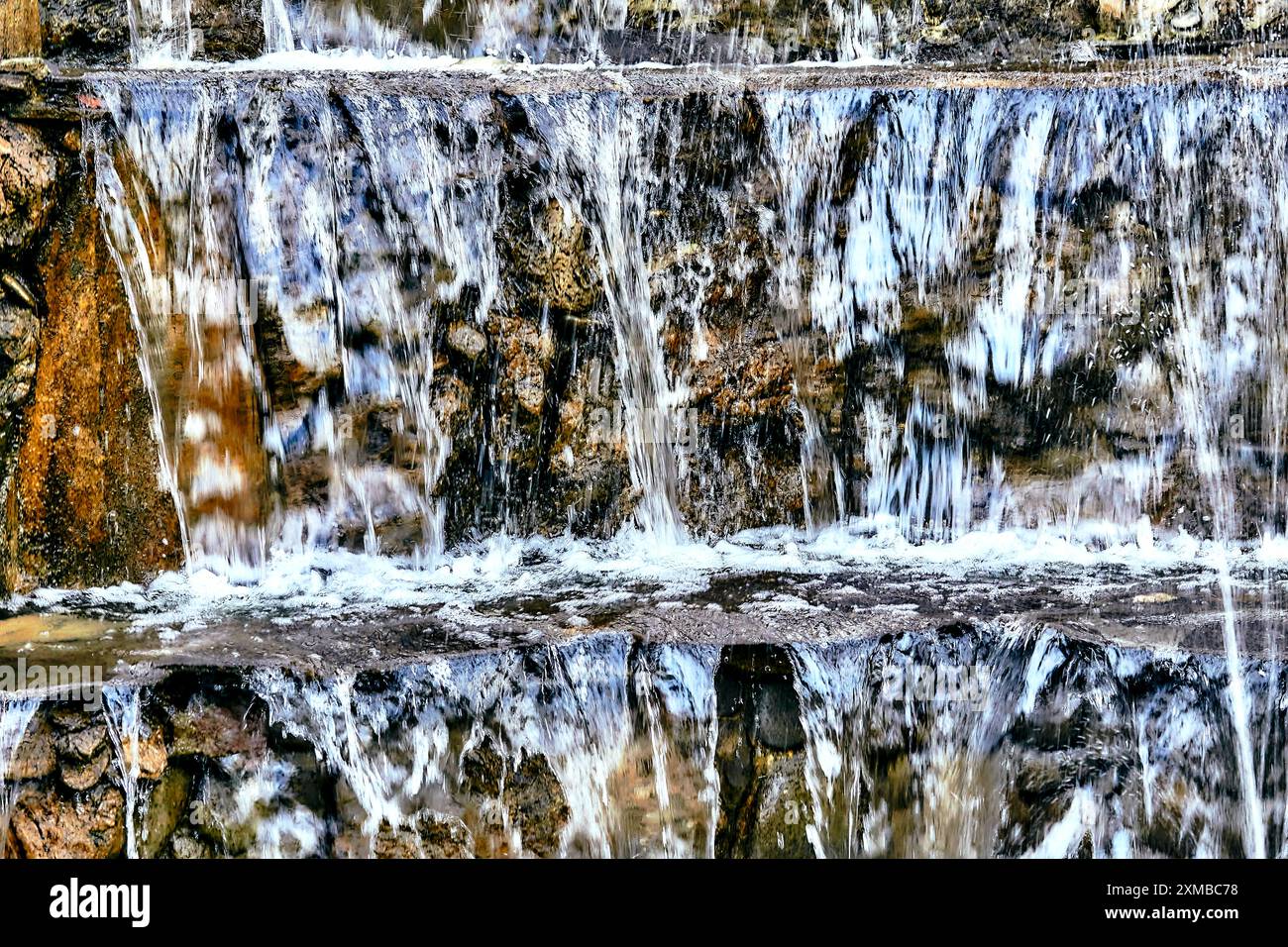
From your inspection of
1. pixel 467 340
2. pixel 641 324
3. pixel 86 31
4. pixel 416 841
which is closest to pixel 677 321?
pixel 641 324

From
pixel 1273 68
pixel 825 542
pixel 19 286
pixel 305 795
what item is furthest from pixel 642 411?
pixel 1273 68

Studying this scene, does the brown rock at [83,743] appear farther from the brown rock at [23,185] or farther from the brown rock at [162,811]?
the brown rock at [23,185]

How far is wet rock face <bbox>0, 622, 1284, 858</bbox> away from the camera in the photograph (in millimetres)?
3727

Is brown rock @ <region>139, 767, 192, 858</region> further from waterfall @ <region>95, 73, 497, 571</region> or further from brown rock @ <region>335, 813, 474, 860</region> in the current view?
waterfall @ <region>95, 73, 497, 571</region>

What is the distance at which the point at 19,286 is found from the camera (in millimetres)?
4625

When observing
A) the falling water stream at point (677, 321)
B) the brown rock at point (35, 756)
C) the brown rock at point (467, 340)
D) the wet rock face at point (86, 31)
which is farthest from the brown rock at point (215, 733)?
the wet rock face at point (86, 31)

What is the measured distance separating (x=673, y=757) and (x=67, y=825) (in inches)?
78.9

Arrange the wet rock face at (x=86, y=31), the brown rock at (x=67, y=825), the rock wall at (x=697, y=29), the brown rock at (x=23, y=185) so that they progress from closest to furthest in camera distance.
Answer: the brown rock at (x=67, y=825) → the brown rock at (x=23, y=185) → the wet rock face at (x=86, y=31) → the rock wall at (x=697, y=29)

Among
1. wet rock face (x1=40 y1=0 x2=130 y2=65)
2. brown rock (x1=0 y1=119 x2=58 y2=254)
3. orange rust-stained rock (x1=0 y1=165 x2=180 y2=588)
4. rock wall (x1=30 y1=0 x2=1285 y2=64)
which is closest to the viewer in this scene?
brown rock (x1=0 y1=119 x2=58 y2=254)

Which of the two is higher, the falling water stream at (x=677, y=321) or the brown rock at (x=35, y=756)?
the falling water stream at (x=677, y=321)

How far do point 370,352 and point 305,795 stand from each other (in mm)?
1994

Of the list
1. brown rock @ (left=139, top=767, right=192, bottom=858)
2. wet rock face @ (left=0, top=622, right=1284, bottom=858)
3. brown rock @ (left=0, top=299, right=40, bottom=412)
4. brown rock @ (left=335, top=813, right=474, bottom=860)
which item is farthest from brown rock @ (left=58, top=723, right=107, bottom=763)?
brown rock @ (left=0, top=299, right=40, bottom=412)

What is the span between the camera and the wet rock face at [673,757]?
373 centimetres
